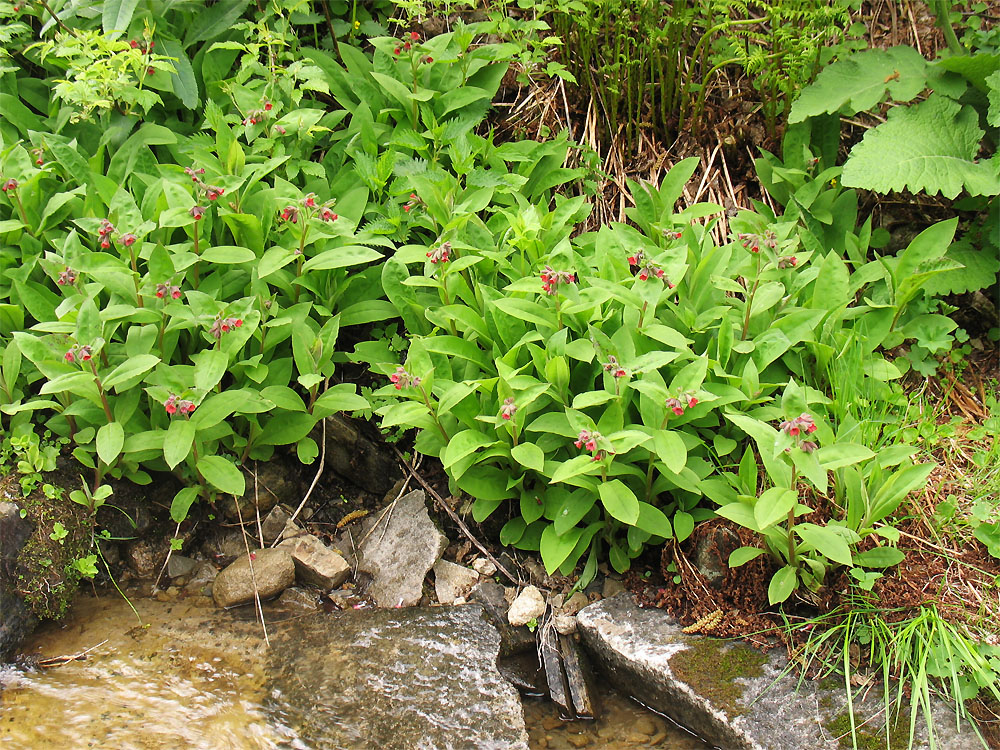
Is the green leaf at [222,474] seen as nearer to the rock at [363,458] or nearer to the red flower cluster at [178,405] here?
the red flower cluster at [178,405]

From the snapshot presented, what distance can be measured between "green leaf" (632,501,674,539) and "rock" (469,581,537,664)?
23.3 inches

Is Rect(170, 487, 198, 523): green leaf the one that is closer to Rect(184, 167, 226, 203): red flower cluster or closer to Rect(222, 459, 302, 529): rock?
Rect(222, 459, 302, 529): rock

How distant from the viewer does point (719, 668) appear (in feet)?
8.59

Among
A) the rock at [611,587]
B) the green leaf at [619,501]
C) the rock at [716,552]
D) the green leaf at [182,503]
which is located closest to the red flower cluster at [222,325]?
the green leaf at [182,503]

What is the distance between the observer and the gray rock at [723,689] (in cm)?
238

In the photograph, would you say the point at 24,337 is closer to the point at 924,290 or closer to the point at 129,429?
the point at 129,429

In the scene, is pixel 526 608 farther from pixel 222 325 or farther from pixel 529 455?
pixel 222 325

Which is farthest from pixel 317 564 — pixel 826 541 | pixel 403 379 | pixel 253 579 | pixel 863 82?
pixel 863 82

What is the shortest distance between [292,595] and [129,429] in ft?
2.89

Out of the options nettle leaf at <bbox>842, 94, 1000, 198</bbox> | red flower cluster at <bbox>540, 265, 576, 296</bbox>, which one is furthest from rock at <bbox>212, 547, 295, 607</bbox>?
nettle leaf at <bbox>842, 94, 1000, 198</bbox>

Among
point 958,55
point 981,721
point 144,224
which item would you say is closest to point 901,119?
point 958,55

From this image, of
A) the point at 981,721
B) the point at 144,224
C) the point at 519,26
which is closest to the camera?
the point at 981,721

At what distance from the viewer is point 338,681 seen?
271 centimetres

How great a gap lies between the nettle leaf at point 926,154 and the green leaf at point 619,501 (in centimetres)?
161
